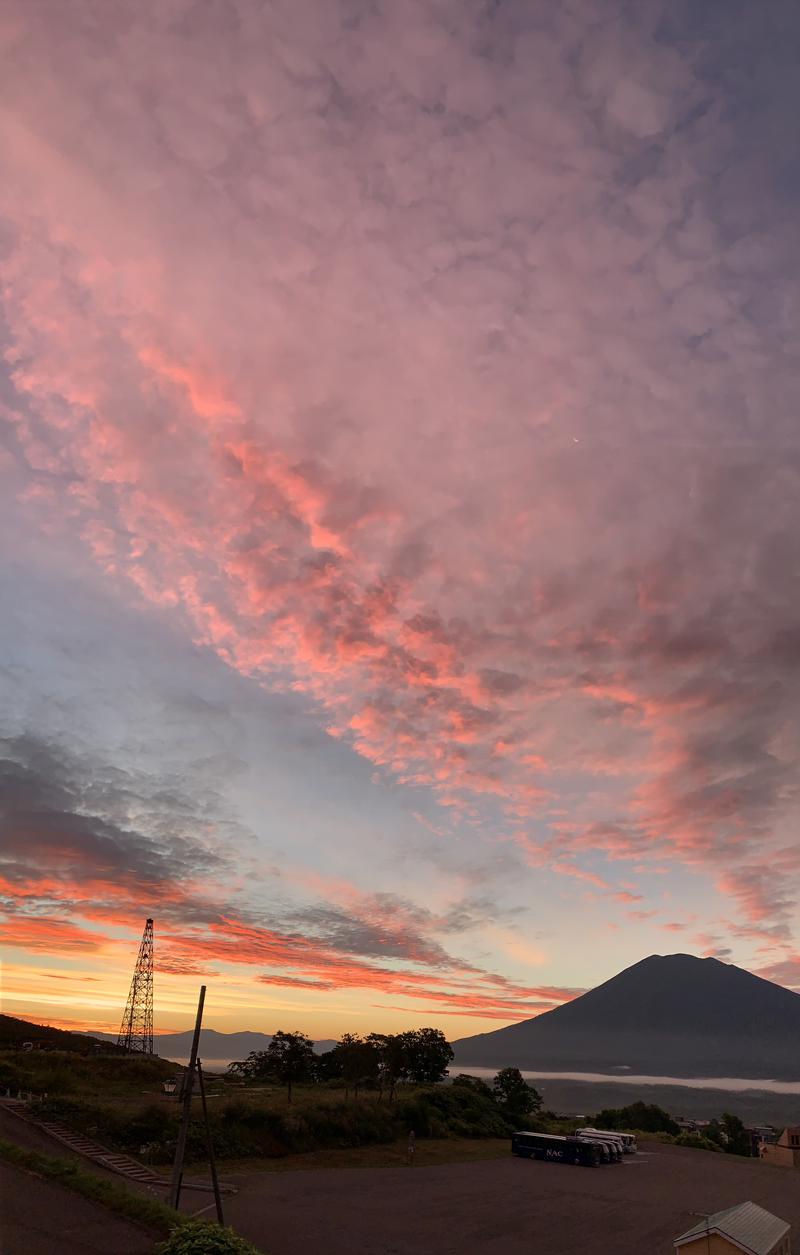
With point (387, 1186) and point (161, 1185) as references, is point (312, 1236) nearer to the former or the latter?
point (161, 1185)

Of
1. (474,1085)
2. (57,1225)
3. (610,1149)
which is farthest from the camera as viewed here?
(474,1085)

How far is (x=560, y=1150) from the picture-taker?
205 ft

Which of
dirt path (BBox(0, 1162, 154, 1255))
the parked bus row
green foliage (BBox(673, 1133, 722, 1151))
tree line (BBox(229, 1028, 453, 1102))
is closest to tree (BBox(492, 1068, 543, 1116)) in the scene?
tree line (BBox(229, 1028, 453, 1102))

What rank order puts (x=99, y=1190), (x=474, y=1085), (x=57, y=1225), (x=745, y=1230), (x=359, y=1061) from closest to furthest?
(x=57, y=1225) < (x=99, y=1190) < (x=745, y=1230) < (x=359, y=1061) < (x=474, y=1085)

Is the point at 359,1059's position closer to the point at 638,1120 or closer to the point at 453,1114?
the point at 453,1114

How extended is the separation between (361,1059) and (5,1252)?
59061mm

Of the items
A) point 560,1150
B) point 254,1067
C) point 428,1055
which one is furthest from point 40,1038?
point 560,1150

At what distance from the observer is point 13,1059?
209 ft

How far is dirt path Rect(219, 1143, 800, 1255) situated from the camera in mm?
34812

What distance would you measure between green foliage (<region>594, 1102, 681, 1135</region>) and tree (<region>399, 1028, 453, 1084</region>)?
2173 centimetres

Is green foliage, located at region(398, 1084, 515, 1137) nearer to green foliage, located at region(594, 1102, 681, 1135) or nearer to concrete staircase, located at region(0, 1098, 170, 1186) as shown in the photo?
green foliage, located at region(594, 1102, 681, 1135)

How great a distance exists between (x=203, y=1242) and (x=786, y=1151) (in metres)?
77.4

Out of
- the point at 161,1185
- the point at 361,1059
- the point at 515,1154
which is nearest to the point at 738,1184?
the point at 515,1154

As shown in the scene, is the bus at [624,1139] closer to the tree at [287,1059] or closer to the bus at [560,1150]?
the bus at [560,1150]
